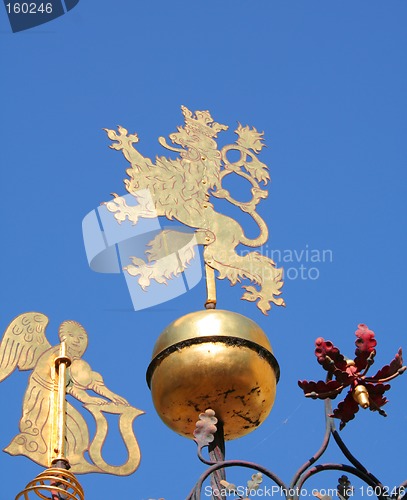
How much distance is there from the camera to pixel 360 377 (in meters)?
5.74

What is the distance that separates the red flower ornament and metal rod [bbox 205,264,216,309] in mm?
1497

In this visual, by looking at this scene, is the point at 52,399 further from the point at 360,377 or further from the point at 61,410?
the point at 360,377

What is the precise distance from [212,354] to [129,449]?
2.73ft

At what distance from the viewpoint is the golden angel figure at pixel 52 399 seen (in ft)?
21.6

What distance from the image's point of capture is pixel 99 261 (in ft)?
25.4

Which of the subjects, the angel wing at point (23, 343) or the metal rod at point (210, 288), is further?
the metal rod at point (210, 288)

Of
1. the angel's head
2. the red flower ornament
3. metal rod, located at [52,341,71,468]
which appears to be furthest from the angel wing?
the red flower ornament

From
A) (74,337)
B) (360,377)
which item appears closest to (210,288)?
(74,337)

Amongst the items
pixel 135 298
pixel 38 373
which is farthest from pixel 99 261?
pixel 38 373

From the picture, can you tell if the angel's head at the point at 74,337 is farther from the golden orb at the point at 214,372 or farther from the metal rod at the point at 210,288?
the metal rod at the point at 210,288

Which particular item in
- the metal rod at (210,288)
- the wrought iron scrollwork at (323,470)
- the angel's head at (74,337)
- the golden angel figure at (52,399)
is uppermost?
the metal rod at (210,288)

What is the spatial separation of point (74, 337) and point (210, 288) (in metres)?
0.86

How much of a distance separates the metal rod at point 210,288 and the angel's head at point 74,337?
2.42 feet

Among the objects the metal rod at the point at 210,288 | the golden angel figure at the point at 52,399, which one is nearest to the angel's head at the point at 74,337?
the golden angel figure at the point at 52,399
